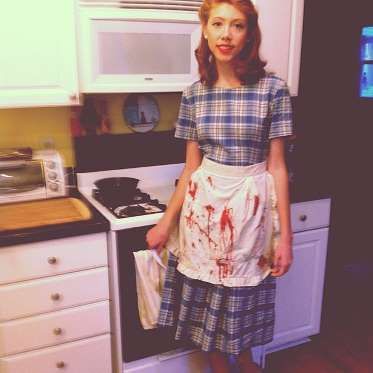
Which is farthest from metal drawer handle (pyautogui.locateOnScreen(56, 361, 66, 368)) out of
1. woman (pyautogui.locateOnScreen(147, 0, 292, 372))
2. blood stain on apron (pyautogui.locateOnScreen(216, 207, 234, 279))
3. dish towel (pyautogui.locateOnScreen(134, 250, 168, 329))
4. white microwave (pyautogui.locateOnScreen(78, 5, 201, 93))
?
white microwave (pyautogui.locateOnScreen(78, 5, 201, 93))

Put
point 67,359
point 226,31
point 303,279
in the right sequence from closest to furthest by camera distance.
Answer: point 226,31
point 67,359
point 303,279

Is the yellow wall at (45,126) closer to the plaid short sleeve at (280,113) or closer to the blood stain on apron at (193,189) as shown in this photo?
the blood stain on apron at (193,189)

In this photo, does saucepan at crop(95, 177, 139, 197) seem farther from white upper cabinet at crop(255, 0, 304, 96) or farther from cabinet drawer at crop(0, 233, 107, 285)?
white upper cabinet at crop(255, 0, 304, 96)

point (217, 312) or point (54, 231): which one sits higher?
point (54, 231)

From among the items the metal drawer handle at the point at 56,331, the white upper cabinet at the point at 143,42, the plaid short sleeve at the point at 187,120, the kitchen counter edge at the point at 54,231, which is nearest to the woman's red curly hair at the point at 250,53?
the plaid short sleeve at the point at 187,120

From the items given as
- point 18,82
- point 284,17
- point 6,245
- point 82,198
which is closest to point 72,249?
point 6,245

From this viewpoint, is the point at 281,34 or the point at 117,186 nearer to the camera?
the point at 117,186

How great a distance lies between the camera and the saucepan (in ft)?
6.42

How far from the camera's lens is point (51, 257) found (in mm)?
1670

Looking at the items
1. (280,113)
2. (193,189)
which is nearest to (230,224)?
(193,189)

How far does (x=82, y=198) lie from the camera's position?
203cm

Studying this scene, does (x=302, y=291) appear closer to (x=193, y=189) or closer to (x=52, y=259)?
(x=193, y=189)

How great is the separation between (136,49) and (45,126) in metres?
0.59

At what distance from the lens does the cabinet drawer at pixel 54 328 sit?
1.69 m
